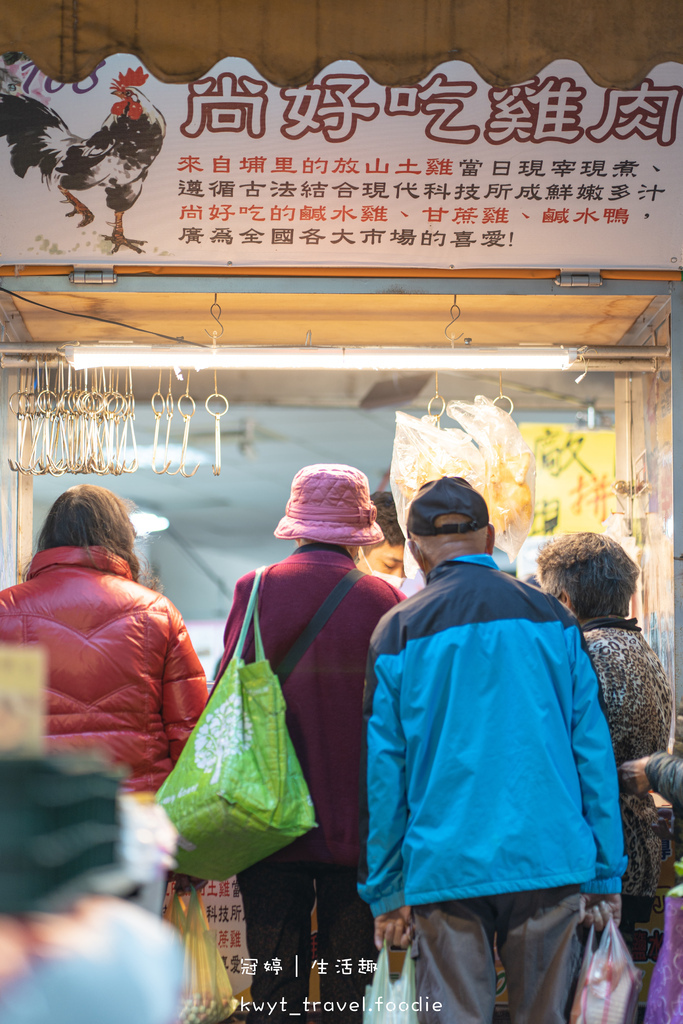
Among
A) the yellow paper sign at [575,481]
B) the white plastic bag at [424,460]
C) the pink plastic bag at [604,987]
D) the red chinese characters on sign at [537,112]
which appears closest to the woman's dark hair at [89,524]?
the white plastic bag at [424,460]

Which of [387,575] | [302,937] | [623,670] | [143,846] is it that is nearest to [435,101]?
[387,575]

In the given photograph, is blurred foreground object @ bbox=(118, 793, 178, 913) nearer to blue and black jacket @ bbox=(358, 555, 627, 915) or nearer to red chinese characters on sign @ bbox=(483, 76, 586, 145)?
blue and black jacket @ bbox=(358, 555, 627, 915)

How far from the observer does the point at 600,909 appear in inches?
96.0

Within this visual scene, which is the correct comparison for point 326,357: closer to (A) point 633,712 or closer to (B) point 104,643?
(B) point 104,643

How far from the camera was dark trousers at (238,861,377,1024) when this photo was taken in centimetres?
261

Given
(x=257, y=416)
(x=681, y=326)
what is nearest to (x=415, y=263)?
(x=681, y=326)

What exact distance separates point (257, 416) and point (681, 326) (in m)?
3.99

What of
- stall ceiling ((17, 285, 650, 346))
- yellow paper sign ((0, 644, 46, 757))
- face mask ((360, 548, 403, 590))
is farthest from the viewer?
face mask ((360, 548, 403, 590))

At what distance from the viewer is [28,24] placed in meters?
3.44

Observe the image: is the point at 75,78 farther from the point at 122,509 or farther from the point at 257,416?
the point at 257,416

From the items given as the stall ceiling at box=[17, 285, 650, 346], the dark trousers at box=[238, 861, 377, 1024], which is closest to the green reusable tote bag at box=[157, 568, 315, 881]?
the dark trousers at box=[238, 861, 377, 1024]

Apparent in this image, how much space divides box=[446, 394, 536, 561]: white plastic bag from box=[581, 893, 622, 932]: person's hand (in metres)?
1.73

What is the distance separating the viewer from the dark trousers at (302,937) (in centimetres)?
261

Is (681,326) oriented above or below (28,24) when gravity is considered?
below
